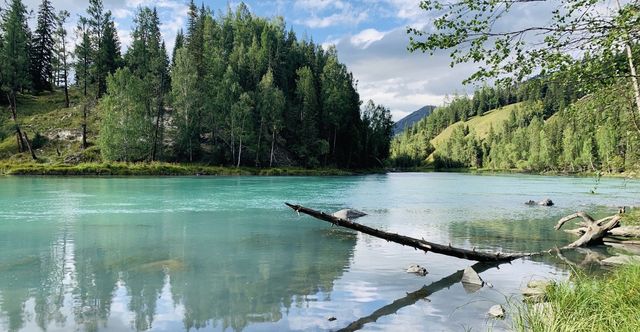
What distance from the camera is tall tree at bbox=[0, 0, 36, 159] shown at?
266 ft

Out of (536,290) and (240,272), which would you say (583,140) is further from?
(240,272)

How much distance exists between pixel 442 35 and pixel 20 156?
87573 mm

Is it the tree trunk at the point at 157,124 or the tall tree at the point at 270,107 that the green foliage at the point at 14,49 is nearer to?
the tree trunk at the point at 157,124

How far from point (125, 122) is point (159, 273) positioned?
72.6 meters

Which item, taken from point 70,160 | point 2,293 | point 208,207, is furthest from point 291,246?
point 70,160

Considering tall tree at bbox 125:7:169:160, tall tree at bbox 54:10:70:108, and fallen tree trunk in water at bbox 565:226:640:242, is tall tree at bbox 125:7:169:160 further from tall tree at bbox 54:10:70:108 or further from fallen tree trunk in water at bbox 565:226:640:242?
fallen tree trunk in water at bbox 565:226:640:242

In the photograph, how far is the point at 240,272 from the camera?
1560 centimetres

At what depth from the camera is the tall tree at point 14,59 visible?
266ft

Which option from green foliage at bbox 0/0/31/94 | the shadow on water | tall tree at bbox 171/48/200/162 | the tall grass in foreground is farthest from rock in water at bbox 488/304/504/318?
green foliage at bbox 0/0/31/94

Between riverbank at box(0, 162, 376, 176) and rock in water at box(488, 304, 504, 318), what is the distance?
74.1m

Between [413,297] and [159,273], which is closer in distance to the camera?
[413,297]

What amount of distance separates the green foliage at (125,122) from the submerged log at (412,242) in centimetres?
7324

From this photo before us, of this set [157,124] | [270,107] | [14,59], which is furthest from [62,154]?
[270,107]

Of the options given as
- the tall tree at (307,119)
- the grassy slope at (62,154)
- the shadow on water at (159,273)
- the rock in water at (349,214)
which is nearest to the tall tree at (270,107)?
the tall tree at (307,119)
